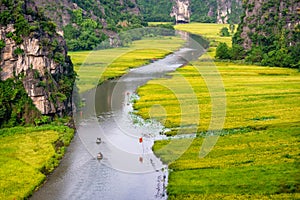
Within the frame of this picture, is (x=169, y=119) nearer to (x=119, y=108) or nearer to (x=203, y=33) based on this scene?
(x=119, y=108)

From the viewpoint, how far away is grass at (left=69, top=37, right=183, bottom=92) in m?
77.4

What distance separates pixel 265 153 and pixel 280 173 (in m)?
4.71

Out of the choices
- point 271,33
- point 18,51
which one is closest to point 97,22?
point 271,33

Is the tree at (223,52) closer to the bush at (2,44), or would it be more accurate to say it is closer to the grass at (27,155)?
the grass at (27,155)

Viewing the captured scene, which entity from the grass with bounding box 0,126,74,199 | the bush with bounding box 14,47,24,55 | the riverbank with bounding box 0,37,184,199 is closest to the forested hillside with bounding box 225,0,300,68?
the riverbank with bounding box 0,37,184,199

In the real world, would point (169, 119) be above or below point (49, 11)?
below

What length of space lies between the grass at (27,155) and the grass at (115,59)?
2166cm

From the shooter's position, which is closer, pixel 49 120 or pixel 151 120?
pixel 49 120

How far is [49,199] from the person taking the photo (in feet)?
103

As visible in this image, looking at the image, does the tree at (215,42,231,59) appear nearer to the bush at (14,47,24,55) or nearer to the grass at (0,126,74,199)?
the bush at (14,47,24,55)

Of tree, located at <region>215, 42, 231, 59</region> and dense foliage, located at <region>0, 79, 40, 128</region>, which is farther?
tree, located at <region>215, 42, 231, 59</region>

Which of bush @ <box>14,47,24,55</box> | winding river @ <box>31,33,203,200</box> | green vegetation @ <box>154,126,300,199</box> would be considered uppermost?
bush @ <box>14,47,24,55</box>

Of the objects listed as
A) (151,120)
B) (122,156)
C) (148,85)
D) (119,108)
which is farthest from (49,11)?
(122,156)

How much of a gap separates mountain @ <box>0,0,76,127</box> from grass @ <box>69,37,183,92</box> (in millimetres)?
15187
